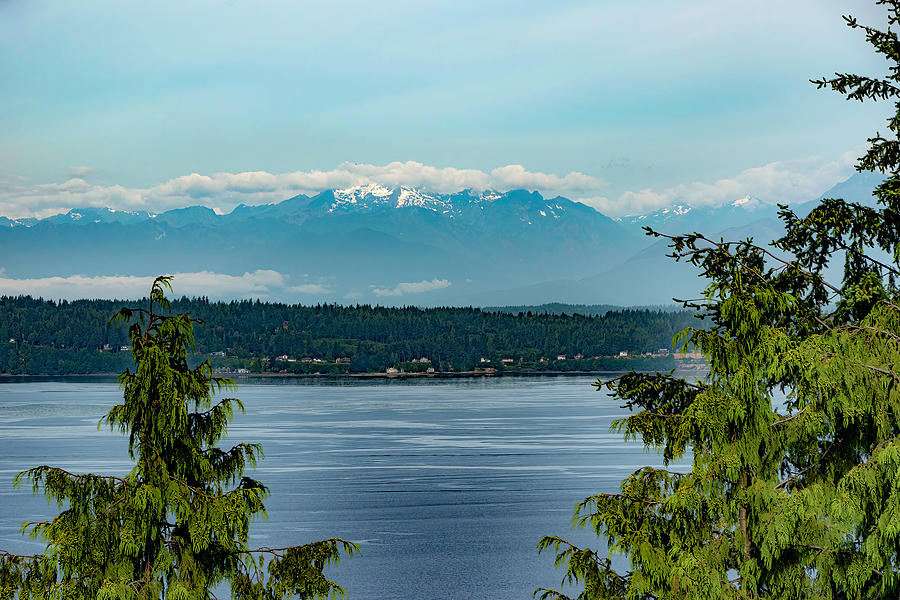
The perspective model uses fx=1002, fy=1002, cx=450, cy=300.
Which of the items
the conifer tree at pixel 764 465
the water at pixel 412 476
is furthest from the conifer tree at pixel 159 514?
the water at pixel 412 476

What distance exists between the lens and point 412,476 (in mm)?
57062

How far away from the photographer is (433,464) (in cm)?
6206

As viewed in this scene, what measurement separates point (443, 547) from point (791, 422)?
32.5 metres

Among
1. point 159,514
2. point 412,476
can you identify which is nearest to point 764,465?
point 159,514

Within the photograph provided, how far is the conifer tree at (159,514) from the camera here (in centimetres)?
Result: 983

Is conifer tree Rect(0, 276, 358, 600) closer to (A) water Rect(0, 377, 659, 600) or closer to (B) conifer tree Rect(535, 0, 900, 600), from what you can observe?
(B) conifer tree Rect(535, 0, 900, 600)

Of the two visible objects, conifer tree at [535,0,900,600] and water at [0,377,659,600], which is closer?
conifer tree at [535,0,900,600]

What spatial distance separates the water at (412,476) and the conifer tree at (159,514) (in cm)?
2384

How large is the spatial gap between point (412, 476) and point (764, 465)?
1885 inches

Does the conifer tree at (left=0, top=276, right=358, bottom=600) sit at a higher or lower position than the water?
higher

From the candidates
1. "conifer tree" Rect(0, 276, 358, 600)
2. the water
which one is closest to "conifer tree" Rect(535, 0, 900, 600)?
"conifer tree" Rect(0, 276, 358, 600)

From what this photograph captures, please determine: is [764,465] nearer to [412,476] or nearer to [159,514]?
[159,514]

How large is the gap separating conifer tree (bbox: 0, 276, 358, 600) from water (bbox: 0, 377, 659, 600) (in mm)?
23837

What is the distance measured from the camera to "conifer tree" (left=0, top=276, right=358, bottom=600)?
9.83 m
